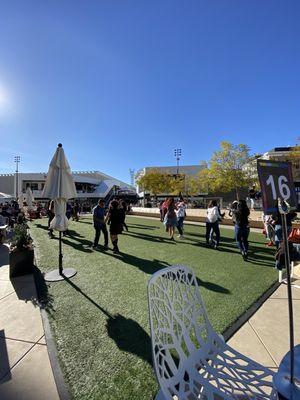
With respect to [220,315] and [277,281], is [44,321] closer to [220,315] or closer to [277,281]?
[220,315]

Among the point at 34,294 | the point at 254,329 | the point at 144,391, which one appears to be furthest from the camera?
the point at 34,294

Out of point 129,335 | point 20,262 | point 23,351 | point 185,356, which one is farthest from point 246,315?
point 20,262

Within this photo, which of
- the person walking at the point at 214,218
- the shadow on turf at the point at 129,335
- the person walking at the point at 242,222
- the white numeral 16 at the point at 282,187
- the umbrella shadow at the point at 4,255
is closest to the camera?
the white numeral 16 at the point at 282,187

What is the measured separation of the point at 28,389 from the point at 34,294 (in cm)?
255

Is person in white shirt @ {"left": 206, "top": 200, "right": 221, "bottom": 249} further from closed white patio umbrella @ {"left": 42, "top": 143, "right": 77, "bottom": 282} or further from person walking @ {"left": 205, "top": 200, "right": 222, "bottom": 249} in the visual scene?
closed white patio umbrella @ {"left": 42, "top": 143, "right": 77, "bottom": 282}

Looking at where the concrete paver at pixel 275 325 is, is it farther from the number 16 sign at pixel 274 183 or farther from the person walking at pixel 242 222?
the person walking at pixel 242 222

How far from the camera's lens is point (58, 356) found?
9.32 ft

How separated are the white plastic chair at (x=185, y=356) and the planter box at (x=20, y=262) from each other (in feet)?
16.1

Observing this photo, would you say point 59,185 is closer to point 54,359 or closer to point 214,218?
point 54,359

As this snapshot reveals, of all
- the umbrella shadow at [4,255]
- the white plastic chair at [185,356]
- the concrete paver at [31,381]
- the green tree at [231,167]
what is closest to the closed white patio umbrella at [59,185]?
the umbrella shadow at [4,255]

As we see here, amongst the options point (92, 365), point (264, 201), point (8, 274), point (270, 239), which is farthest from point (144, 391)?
point (270, 239)

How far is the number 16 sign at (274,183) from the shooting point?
67.4 inches

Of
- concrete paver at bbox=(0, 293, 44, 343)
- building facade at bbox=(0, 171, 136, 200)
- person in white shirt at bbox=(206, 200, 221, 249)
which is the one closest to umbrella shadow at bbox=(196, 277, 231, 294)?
concrete paver at bbox=(0, 293, 44, 343)

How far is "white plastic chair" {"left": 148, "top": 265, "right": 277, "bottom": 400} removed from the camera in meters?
1.62
